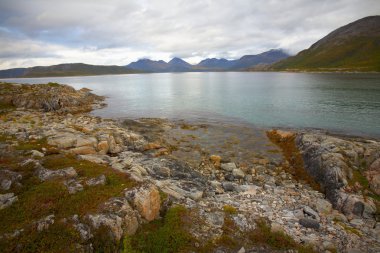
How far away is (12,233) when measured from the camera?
10625mm

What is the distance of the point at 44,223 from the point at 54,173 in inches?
217

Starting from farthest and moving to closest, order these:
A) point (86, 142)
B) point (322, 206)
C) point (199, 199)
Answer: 1. point (86, 142)
2. point (322, 206)
3. point (199, 199)

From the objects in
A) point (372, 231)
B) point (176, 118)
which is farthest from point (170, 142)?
point (372, 231)

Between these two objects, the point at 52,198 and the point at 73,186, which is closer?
the point at 52,198

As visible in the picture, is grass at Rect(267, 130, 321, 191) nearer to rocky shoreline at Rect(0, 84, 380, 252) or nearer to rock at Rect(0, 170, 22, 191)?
rocky shoreline at Rect(0, 84, 380, 252)

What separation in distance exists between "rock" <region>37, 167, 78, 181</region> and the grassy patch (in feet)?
22.9

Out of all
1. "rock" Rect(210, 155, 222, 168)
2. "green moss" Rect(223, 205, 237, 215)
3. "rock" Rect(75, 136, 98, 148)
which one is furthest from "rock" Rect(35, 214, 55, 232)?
"rock" Rect(210, 155, 222, 168)

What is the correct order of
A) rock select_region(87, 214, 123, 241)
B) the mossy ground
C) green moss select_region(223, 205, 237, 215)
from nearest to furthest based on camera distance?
the mossy ground → rock select_region(87, 214, 123, 241) → green moss select_region(223, 205, 237, 215)

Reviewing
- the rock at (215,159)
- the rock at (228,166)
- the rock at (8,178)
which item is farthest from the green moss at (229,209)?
the rock at (8,178)

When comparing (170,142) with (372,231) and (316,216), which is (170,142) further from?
(372,231)

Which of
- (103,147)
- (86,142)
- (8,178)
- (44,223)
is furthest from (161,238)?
(86,142)

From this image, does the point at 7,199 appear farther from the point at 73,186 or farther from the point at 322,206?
the point at 322,206

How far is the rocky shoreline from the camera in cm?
1202

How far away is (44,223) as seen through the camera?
37.0ft
